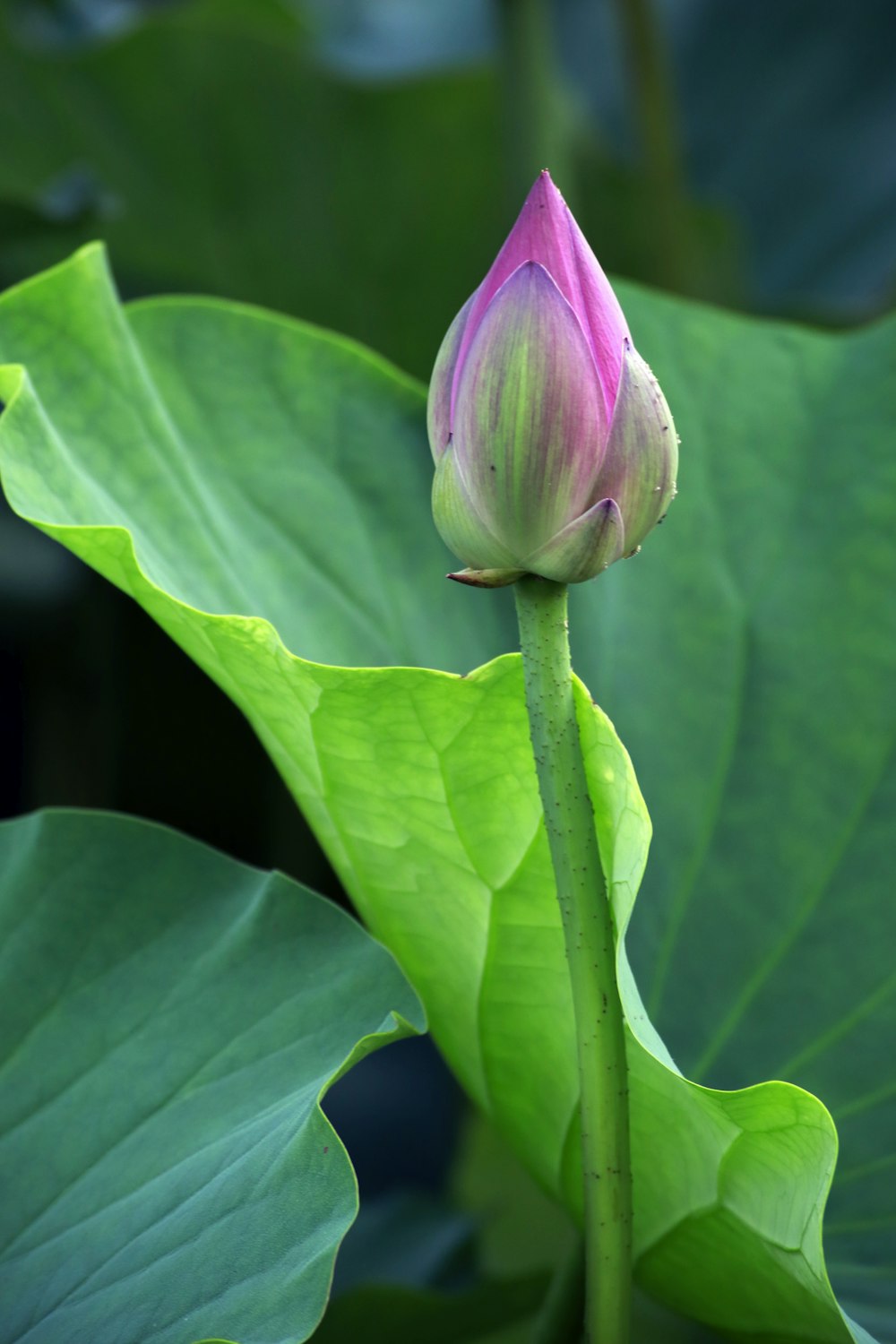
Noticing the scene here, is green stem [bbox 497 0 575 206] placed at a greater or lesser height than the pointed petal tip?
lesser

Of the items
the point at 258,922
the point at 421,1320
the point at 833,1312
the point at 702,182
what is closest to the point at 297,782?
the point at 258,922

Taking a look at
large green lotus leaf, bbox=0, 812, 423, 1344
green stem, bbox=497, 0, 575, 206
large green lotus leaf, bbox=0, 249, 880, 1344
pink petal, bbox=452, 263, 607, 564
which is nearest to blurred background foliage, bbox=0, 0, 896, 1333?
green stem, bbox=497, 0, 575, 206

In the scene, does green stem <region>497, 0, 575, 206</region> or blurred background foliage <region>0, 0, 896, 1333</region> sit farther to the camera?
blurred background foliage <region>0, 0, 896, 1333</region>

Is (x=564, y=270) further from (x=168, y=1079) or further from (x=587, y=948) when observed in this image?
(x=168, y=1079)

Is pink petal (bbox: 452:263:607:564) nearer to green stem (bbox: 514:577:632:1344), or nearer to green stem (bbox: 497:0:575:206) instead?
green stem (bbox: 514:577:632:1344)

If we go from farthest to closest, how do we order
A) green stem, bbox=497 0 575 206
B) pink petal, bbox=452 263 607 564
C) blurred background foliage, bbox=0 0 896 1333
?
blurred background foliage, bbox=0 0 896 1333 < green stem, bbox=497 0 575 206 < pink petal, bbox=452 263 607 564

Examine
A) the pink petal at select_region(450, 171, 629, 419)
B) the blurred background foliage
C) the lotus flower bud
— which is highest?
the pink petal at select_region(450, 171, 629, 419)

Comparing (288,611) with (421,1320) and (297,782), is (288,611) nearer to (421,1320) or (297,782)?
(297,782)
